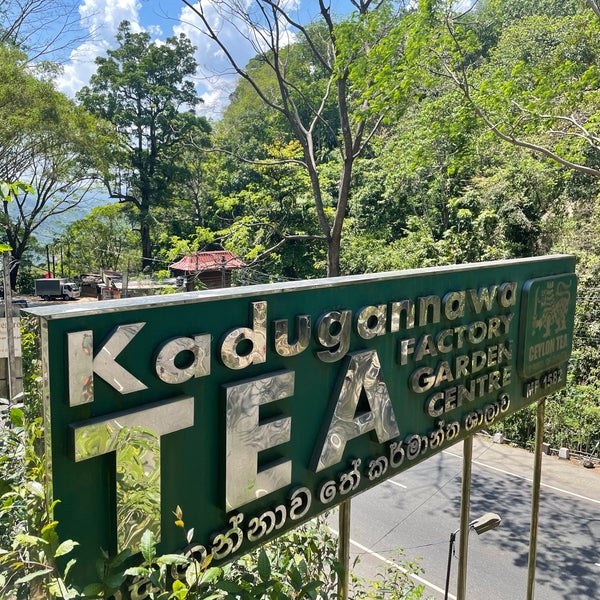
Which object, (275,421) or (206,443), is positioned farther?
(275,421)

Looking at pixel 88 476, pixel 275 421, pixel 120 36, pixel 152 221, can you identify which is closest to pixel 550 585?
pixel 275 421

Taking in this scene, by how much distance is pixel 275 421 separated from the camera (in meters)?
1.87

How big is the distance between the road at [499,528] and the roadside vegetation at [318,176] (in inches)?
38.0

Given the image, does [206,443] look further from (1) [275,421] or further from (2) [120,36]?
(2) [120,36]

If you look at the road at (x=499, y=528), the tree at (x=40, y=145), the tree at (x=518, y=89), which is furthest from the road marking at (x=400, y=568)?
the tree at (x=40, y=145)

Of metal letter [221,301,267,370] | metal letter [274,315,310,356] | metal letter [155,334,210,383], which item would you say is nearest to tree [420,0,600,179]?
metal letter [274,315,310,356]

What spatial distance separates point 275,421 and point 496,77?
890 cm

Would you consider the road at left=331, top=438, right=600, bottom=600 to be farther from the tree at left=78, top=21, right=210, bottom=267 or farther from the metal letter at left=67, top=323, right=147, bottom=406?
the tree at left=78, top=21, right=210, bottom=267

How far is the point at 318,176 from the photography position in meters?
14.1

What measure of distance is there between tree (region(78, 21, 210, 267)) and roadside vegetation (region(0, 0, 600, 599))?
0.11 metres

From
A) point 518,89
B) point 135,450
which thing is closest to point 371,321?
point 135,450

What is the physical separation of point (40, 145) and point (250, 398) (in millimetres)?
22413

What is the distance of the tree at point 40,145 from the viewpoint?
708 inches

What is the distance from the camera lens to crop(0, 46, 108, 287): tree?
59.0 ft
